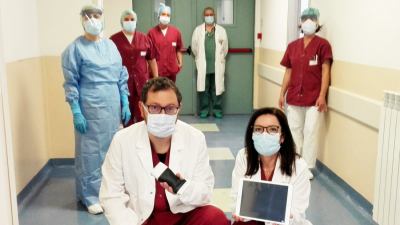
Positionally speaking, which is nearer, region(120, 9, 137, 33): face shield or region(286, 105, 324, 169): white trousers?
region(286, 105, 324, 169): white trousers

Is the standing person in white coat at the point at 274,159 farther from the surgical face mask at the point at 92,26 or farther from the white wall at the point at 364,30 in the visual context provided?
the surgical face mask at the point at 92,26

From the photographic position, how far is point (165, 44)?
4.93 metres

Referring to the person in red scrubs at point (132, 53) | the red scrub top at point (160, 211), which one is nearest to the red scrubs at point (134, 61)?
the person in red scrubs at point (132, 53)

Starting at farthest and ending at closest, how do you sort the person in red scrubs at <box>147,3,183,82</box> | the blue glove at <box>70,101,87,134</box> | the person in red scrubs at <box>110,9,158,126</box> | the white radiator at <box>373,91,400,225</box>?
the person in red scrubs at <box>147,3,183,82</box> < the person in red scrubs at <box>110,9,158,126</box> < the blue glove at <box>70,101,87,134</box> < the white radiator at <box>373,91,400,225</box>

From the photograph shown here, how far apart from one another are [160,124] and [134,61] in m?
1.99

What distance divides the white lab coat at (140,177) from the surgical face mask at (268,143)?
26 centimetres

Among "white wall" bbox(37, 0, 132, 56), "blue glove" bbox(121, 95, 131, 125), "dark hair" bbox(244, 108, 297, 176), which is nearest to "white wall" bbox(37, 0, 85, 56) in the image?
"white wall" bbox(37, 0, 132, 56)

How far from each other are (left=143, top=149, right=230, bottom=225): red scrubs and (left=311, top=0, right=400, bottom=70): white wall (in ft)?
4.74

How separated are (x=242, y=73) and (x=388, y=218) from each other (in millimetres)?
4028

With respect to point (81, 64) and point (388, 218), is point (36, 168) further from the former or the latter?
point (388, 218)

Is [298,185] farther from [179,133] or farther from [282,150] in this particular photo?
[179,133]

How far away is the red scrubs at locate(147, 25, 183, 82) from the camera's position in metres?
4.91

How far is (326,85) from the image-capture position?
3.37 metres

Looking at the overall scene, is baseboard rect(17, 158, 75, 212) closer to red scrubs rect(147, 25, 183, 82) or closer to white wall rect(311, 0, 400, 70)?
red scrubs rect(147, 25, 183, 82)
